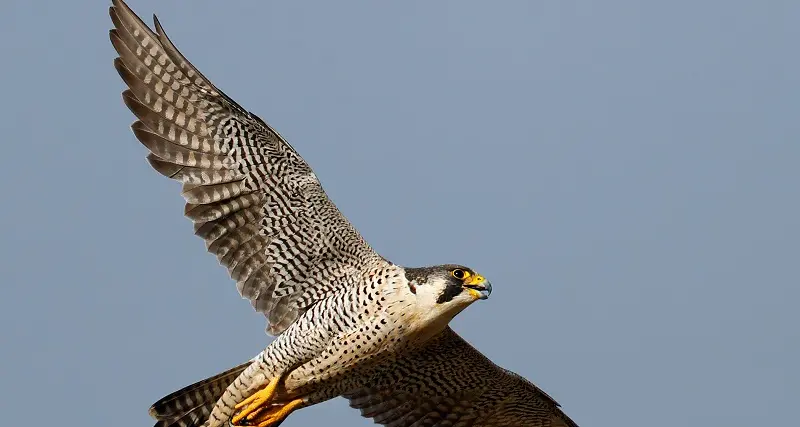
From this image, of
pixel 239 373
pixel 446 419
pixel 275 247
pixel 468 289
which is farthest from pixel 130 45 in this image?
pixel 446 419

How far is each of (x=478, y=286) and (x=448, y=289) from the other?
28cm

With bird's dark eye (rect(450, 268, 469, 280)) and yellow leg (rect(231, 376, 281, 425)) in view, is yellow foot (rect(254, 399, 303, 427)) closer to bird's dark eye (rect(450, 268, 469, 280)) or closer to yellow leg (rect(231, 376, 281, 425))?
yellow leg (rect(231, 376, 281, 425))

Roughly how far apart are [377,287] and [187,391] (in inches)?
89.2

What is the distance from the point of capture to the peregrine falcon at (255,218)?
12617mm

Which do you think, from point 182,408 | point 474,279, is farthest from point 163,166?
point 474,279

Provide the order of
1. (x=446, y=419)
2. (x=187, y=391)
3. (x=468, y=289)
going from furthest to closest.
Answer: (x=446, y=419)
(x=187, y=391)
(x=468, y=289)

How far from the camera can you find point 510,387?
1356 centimetres

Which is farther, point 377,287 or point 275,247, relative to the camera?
point 275,247

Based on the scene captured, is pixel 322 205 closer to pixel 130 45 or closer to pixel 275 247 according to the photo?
pixel 275 247

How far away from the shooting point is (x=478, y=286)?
11859mm

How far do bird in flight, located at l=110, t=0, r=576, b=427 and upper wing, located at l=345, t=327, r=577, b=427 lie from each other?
0.11ft

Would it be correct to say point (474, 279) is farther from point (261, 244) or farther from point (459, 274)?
point (261, 244)

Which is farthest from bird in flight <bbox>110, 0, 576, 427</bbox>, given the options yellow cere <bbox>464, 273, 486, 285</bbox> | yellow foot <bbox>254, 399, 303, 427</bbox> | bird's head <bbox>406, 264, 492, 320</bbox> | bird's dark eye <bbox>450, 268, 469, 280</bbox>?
yellow cere <bbox>464, 273, 486, 285</bbox>

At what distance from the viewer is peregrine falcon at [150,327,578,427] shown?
1321cm
